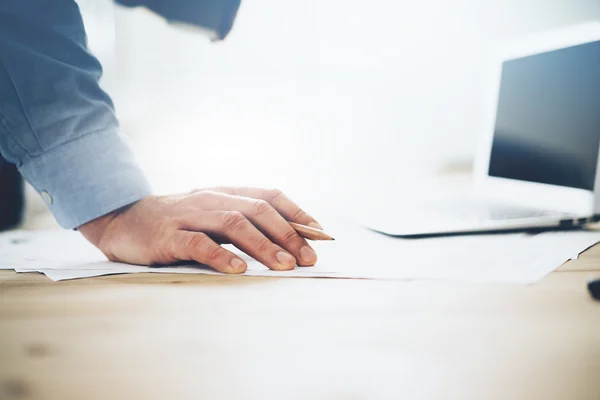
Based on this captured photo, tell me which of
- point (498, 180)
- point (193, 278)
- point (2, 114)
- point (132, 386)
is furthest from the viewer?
point (498, 180)

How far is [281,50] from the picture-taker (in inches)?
53.3

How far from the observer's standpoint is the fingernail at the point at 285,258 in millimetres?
469

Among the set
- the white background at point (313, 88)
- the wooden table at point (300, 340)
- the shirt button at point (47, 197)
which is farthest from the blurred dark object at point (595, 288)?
the white background at point (313, 88)

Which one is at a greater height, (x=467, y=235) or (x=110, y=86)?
A: (x=110, y=86)

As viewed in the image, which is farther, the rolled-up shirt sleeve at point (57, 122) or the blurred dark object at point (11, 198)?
the blurred dark object at point (11, 198)

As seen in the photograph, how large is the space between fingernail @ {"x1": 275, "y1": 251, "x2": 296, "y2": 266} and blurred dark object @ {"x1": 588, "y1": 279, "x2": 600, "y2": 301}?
0.81 ft

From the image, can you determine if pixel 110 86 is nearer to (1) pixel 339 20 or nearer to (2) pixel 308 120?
(2) pixel 308 120

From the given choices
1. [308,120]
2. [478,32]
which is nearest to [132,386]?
[308,120]

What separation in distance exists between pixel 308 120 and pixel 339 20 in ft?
0.96

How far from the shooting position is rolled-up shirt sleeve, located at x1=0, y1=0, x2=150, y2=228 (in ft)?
1.85

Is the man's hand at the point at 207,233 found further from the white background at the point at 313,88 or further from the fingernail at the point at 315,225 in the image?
the white background at the point at 313,88

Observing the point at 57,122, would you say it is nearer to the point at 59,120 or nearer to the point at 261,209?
the point at 59,120

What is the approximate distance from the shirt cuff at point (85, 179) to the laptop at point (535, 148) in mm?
340

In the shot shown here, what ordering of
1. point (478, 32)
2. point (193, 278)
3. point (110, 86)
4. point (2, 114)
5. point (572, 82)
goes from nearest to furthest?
1. point (193, 278)
2. point (2, 114)
3. point (572, 82)
4. point (110, 86)
5. point (478, 32)
